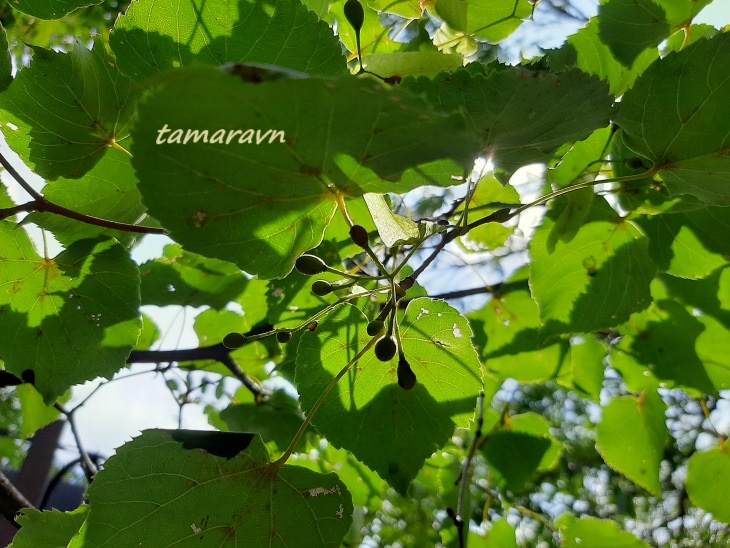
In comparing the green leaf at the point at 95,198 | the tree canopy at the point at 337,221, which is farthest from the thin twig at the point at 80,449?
the green leaf at the point at 95,198

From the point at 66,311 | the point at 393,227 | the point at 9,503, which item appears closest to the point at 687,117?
the point at 393,227

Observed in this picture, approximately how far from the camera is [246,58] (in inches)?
29.5

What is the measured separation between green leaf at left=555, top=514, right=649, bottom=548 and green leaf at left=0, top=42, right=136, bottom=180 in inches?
61.9

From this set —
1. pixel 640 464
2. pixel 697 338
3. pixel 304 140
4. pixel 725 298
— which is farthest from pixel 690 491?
pixel 304 140

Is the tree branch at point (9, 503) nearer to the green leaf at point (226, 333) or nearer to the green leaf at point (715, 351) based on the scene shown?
the green leaf at point (226, 333)

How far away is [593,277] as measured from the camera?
46.5 inches

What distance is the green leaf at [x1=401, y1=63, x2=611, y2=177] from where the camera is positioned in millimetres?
644

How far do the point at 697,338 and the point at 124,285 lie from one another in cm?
127

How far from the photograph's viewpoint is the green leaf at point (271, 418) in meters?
1.58

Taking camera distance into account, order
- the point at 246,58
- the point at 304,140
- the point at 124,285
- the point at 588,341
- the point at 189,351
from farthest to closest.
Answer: the point at 588,341, the point at 189,351, the point at 124,285, the point at 246,58, the point at 304,140

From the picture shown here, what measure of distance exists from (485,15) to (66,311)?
0.93m

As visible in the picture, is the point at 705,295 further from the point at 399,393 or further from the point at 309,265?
the point at 309,265

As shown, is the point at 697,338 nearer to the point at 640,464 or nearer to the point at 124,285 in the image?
the point at 640,464

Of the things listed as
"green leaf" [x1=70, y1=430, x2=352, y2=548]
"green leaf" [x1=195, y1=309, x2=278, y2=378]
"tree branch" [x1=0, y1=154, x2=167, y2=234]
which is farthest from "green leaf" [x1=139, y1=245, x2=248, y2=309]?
"green leaf" [x1=70, y1=430, x2=352, y2=548]
